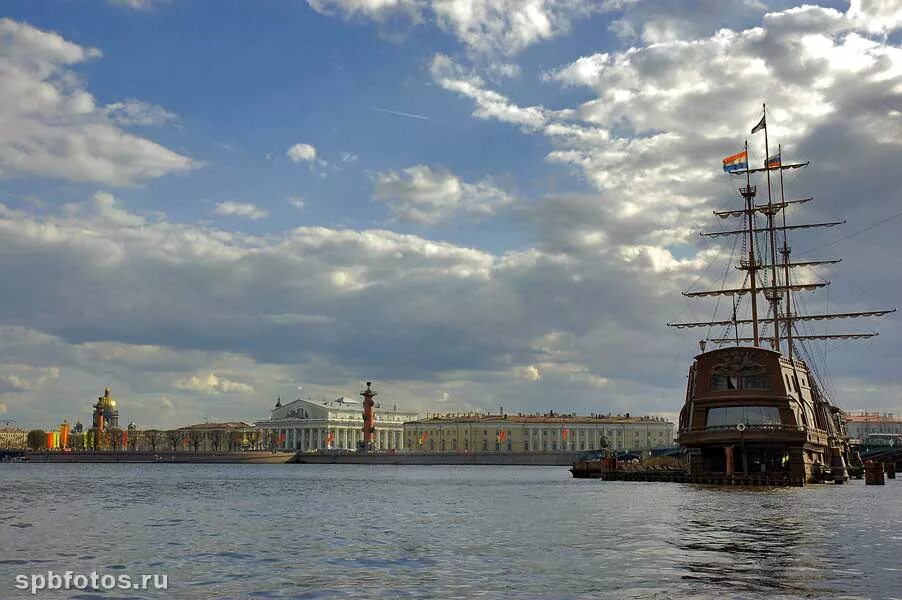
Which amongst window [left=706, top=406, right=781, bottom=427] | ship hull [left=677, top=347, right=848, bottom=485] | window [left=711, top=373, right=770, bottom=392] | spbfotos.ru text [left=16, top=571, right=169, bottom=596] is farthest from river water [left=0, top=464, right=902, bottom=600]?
window [left=711, top=373, right=770, bottom=392]

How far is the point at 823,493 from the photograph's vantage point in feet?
219

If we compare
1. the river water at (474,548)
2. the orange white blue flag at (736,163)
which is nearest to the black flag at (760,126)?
the orange white blue flag at (736,163)

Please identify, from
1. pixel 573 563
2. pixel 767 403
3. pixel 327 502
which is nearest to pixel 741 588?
pixel 573 563

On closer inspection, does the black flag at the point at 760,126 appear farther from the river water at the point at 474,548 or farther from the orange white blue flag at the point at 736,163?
the river water at the point at 474,548

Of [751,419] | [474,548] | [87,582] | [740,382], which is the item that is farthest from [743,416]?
[87,582]

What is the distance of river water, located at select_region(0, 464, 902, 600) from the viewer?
23.6 m

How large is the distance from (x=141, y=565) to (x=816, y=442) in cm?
6426

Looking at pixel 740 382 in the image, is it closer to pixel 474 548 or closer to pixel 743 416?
pixel 743 416

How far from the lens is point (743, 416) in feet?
244

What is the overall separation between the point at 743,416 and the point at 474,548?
155 ft

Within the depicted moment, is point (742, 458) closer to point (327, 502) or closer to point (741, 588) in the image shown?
point (327, 502)

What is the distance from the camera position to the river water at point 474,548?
23609mm

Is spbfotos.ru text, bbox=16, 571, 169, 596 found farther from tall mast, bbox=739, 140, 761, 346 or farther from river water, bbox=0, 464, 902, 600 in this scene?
tall mast, bbox=739, 140, 761, 346

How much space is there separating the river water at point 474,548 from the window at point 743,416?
52.4ft
